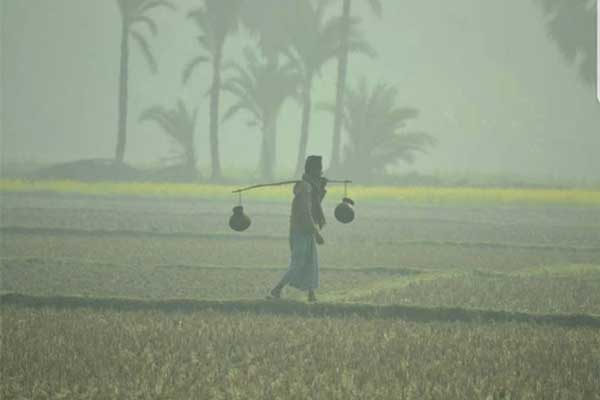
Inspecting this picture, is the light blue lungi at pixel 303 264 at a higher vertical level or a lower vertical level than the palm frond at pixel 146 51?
lower

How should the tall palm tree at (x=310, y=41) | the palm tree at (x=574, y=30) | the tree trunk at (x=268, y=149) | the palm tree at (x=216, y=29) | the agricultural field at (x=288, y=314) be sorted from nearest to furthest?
the agricultural field at (x=288, y=314)
the palm tree at (x=574, y=30)
the palm tree at (x=216, y=29)
the tall palm tree at (x=310, y=41)
the tree trunk at (x=268, y=149)

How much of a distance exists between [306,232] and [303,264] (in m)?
0.37

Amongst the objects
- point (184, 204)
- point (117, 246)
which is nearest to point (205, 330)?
point (117, 246)

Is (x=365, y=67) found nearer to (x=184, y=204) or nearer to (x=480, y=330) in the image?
(x=184, y=204)

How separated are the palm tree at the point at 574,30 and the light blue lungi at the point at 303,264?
27.7 metres

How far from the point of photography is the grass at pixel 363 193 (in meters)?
31.8

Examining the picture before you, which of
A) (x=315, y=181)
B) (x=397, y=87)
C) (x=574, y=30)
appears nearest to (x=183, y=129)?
(x=574, y=30)

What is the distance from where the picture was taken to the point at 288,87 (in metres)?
39.7

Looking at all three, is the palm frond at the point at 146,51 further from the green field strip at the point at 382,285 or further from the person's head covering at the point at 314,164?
the person's head covering at the point at 314,164

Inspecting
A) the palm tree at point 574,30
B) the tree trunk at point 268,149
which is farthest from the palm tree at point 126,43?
the palm tree at point 574,30

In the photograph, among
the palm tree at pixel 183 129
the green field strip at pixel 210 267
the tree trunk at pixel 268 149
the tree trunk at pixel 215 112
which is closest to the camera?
the green field strip at pixel 210 267

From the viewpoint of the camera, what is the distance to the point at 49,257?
14719 millimetres

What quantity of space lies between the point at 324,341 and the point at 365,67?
74878mm

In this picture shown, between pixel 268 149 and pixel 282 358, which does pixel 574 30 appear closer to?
pixel 268 149
